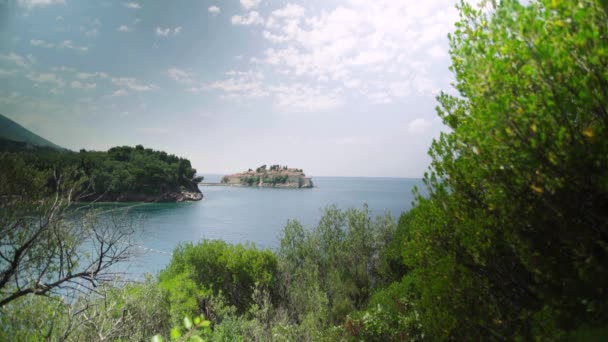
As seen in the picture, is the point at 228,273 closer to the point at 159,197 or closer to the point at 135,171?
the point at 135,171

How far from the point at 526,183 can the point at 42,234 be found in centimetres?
1396

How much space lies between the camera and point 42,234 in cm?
1031

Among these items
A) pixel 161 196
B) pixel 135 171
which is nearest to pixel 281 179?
pixel 161 196

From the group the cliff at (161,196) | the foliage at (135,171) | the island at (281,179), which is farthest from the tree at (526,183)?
the island at (281,179)

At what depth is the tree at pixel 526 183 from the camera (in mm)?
3291

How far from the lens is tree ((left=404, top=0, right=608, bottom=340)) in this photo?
3291mm

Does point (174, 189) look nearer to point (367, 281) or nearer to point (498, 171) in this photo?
point (367, 281)

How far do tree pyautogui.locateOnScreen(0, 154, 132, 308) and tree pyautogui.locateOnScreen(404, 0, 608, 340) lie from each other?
9787 mm

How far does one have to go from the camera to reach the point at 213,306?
17234mm

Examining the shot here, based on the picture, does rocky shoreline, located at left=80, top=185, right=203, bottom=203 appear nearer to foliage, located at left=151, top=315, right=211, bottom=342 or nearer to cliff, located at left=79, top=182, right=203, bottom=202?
cliff, located at left=79, top=182, right=203, bottom=202

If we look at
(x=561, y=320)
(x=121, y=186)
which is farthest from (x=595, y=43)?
(x=121, y=186)

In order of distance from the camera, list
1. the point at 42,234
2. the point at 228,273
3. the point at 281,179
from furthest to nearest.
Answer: the point at 281,179
the point at 228,273
the point at 42,234

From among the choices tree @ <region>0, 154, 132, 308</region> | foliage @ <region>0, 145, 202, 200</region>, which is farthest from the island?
tree @ <region>0, 154, 132, 308</region>

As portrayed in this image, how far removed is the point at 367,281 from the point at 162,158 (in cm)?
9275
